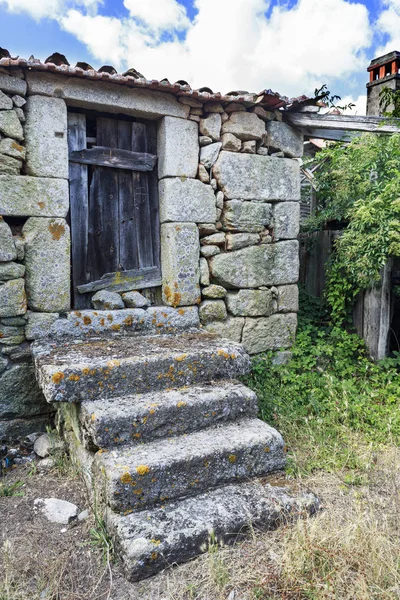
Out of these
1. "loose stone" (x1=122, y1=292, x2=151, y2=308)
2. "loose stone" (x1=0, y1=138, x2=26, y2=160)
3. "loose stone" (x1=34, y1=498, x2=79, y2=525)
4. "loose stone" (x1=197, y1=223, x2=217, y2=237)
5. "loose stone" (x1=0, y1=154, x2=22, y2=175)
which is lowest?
"loose stone" (x1=34, y1=498, x2=79, y2=525)

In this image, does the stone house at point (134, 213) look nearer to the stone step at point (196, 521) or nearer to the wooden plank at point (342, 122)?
the wooden plank at point (342, 122)

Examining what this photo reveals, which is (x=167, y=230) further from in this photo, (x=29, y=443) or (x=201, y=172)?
(x=29, y=443)

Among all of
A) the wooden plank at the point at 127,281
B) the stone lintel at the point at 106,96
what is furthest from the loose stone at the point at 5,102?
the wooden plank at the point at 127,281

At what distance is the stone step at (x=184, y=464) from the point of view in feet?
7.80

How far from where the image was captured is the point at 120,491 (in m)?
2.33

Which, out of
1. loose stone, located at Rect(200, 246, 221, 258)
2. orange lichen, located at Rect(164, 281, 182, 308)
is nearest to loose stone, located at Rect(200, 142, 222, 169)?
loose stone, located at Rect(200, 246, 221, 258)

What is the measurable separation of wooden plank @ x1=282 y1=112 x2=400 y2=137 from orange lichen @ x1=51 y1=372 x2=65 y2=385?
3.29 meters

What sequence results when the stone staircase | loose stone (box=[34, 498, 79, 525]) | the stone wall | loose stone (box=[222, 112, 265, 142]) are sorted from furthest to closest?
loose stone (box=[222, 112, 265, 142])
the stone wall
loose stone (box=[34, 498, 79, 525])
the stone staircase

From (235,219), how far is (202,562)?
2907 mm

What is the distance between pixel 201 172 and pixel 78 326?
1790mm

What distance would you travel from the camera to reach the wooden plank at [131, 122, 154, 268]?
4113 mm

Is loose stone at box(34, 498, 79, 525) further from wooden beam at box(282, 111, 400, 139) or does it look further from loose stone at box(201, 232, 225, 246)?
wooden beam at box(282, 111, 400, 139)

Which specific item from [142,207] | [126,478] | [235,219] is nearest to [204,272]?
[235,219]

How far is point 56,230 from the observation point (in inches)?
143
